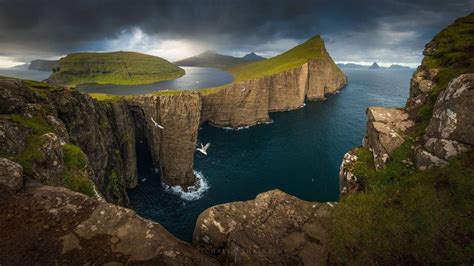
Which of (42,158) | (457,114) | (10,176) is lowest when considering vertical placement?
(42,158)

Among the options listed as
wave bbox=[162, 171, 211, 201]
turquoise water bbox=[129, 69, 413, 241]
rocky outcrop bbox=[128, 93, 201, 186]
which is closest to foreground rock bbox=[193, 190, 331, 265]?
turquoise water bbox=[129, 69, 413, 241]

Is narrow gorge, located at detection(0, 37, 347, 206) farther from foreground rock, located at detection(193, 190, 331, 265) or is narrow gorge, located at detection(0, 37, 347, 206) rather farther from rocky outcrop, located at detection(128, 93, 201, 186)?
foreground rock, located at detection(193, 190, 331, 265)

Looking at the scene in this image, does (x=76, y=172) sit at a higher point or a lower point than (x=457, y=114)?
lower

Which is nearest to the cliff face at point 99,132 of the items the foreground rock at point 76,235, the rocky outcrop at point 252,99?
the foreground rock at point 76,235

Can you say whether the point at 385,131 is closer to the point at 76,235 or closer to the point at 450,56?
the point at 450,56

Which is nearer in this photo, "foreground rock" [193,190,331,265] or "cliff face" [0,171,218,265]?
"cliff face" [0,171,218,265]

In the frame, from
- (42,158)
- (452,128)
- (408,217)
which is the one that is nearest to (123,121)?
(42,158)

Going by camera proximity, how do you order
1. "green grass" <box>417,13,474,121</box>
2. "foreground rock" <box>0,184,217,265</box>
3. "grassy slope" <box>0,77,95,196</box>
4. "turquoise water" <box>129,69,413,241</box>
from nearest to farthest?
"foreground rock" <box>0,184,217,265</box> → "grassy slope" <box>0,77,95,196</box> → "green grass" <box>417,13,474,121</box> → "turquoise water" <box>129,69,413,241</box>
